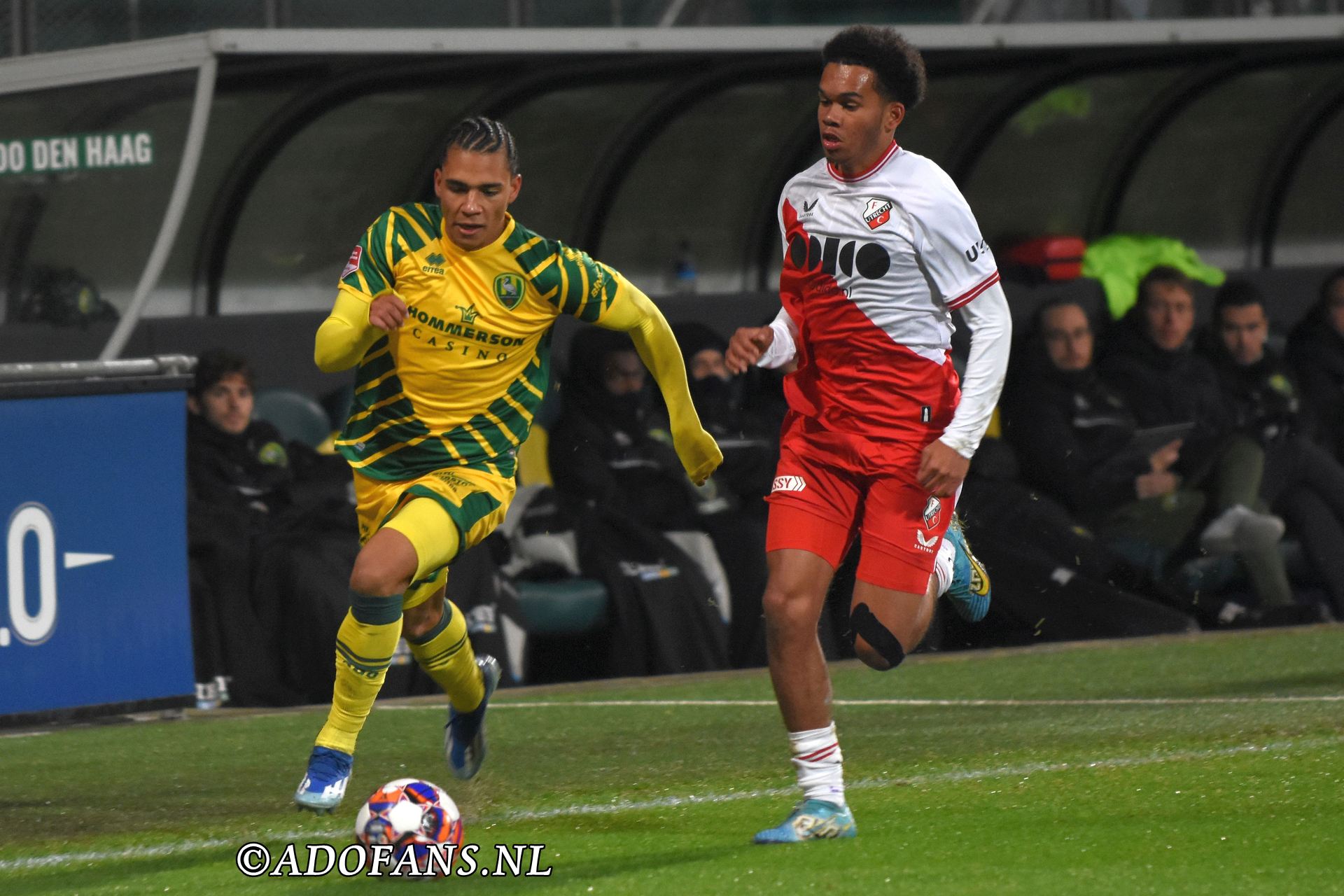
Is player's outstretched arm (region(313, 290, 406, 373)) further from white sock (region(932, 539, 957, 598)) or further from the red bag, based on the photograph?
the red bag

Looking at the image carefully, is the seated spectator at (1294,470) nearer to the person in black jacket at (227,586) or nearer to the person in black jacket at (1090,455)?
the person in black jacket at (1090,455)

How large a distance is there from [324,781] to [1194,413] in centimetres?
642

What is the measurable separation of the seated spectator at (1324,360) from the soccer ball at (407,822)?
716 cm

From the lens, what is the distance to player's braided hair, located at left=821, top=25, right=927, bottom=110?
16.6ft

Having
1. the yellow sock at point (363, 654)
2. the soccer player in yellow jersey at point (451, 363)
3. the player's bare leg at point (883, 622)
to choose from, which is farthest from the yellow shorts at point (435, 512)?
the player's bare leg at point (883, 622)

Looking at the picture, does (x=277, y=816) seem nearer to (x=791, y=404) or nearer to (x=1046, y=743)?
(x=791, y=404)

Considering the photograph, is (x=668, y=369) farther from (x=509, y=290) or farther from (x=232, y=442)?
(x=232, y=442)

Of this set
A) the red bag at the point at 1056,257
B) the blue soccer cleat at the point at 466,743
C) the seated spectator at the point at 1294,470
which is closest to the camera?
the blue soccer cleat at the point at 466,743

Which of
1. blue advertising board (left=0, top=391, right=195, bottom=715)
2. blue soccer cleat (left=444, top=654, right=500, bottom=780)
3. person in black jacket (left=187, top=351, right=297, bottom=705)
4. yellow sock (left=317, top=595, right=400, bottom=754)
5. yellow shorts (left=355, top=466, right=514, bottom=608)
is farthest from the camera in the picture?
person in black jacket (left=187, top=351, right=297, bottom=705)

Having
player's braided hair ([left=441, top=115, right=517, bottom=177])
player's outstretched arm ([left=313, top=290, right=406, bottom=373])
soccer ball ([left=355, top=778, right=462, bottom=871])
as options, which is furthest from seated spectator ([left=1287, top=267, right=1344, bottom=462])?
soccer ball ([left=355, top=778, right=462, bottom=871])

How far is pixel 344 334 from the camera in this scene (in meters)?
5.40

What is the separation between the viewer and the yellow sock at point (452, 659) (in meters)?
5.94

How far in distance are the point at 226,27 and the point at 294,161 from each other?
1012 mm

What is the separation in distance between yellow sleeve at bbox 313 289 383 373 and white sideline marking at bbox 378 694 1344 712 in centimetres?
296
